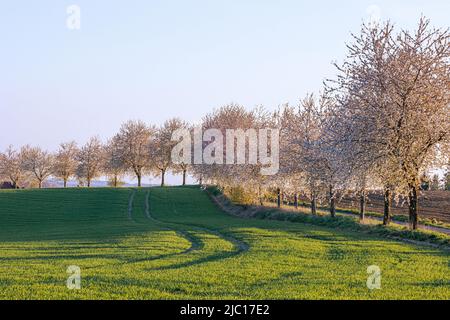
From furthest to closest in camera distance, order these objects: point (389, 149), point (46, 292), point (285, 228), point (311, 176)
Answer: point (311, 176)
point (285, 228)
point (389, 149)
point (46, 292)

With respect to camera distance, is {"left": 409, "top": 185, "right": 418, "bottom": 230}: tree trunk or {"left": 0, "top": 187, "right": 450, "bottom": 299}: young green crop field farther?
{"left": 409, "top": 185, "right": 418, "bottom": 230}: tree trunk

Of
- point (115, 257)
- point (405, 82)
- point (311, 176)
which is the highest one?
point (405, 82)

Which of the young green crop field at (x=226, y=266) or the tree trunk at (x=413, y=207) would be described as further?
the tree trunk at (x=413, y=207)

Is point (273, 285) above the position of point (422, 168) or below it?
below

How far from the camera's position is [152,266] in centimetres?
2005

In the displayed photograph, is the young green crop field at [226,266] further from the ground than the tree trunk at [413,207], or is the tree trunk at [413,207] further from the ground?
the tree trunk at [413,207]

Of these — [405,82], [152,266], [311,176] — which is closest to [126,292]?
[152,266]

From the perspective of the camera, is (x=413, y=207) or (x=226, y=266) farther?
(x=413, y=207)

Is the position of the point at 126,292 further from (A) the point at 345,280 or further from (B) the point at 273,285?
(A) the point at 345,280

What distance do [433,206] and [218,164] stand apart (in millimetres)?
26368

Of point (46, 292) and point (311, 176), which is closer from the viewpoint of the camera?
point (46, 292)

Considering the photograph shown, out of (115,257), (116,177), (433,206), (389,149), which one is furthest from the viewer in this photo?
(116,177)

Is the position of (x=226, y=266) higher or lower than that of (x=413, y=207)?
lower

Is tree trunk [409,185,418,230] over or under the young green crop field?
over
